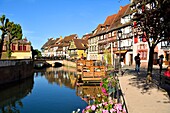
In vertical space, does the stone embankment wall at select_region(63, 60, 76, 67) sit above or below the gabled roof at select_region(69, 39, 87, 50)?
below

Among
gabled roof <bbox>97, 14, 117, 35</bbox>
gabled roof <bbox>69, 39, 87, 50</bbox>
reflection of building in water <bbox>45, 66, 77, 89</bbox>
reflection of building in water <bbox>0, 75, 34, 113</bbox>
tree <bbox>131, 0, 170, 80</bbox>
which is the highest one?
gabled roof <bbox>97, 14, 117, 35</bbox>

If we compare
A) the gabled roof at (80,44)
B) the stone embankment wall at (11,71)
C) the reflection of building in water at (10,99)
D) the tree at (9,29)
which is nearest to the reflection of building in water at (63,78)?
the stone embankment wall at (11,71)

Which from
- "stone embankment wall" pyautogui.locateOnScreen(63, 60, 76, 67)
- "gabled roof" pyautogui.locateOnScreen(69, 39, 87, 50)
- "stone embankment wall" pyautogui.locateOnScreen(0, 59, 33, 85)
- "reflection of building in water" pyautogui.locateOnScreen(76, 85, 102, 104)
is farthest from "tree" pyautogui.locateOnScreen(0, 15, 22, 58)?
"gabled roof" pyautogui.locateOnScreen(69, 39, 87, 50)

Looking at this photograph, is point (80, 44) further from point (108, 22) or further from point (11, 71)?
point (11, 71)

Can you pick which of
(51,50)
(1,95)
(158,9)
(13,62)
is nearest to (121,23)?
(13,62)

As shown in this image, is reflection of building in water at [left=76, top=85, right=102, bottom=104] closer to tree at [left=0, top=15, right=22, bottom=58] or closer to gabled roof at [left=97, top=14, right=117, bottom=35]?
tree at [left=0, top=15, right=22, bottom=58]

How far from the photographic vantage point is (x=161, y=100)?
872 centimetres

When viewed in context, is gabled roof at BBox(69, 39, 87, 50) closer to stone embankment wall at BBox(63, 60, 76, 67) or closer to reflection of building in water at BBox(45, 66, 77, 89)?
stone embankment wall at BBox(63, 60, 76, 67)

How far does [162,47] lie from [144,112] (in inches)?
1097

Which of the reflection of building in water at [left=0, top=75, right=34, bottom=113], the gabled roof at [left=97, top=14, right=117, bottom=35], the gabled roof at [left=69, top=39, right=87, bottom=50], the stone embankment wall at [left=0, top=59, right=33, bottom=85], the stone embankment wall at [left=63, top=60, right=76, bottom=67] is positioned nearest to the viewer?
the reflection of building in water at [left=0, top=75, right=34, bottom=113]

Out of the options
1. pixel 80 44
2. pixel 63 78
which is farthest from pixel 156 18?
pixel 80 44

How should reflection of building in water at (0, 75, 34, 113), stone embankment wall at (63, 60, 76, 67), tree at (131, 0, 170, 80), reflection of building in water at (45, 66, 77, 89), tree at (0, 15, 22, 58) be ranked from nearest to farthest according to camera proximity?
tree at (131, 0, 170, 80)
reflection of building in water at (0, 75, 34, 113)
reflection of building in water at (45, 66, 77, 89)
tree at (0, 15, 22, 58)
stone embankment wall at (63, 60, 76, 67)

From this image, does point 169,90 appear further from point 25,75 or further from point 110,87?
point 25,75

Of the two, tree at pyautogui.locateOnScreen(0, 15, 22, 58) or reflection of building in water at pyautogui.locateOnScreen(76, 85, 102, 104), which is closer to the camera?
reflection of building in water at pyautogui.locateOnScreen(76, 85, 102, 104)
